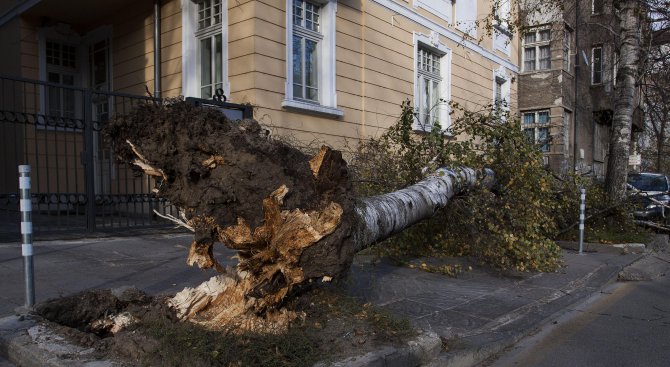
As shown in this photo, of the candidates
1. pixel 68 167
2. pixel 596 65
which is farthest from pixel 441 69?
pixel 596 65

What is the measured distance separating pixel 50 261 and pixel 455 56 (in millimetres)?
13631

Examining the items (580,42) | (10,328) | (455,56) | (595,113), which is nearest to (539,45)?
(580,42)

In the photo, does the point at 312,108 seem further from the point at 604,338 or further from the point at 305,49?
the point at 604,338

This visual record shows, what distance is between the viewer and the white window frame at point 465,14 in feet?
55.6

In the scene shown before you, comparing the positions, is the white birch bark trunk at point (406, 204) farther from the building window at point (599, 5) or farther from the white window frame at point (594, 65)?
the white window frame at point (594, 65)

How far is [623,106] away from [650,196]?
104 inches

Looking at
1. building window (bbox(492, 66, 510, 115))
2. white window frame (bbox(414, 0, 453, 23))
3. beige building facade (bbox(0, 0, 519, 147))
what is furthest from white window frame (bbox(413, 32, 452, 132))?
building window (bbox(492, 66, 510, 115))

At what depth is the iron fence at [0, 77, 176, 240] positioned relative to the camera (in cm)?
838

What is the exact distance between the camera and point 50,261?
654 centimetres

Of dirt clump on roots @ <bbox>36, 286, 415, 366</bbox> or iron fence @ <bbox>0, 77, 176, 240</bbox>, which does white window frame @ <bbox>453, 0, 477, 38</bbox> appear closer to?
iron fence @ <bbox>0, 77, 176, 240</bbox>

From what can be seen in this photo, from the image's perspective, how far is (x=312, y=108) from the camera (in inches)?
440

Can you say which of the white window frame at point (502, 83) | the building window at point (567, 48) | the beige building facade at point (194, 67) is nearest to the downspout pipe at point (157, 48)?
the beige building facade at point (194, 67)

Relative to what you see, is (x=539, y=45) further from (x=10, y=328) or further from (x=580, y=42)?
(x=10, y=328)

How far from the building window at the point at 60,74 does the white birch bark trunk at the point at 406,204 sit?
957 centimetres
